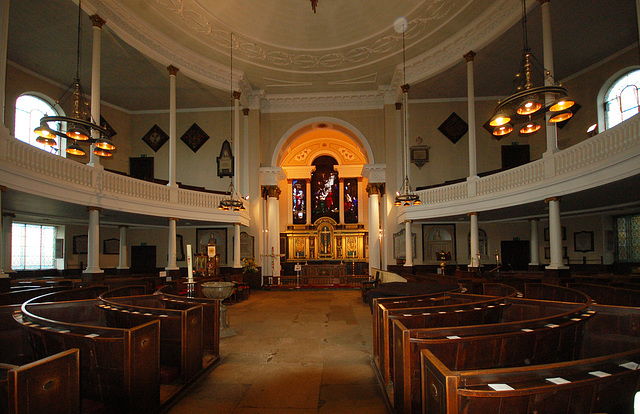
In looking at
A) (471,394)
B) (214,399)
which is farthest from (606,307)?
(214,399)

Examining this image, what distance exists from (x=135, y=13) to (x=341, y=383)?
487 inches

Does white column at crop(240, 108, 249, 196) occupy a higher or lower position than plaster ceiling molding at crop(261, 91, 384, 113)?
lower

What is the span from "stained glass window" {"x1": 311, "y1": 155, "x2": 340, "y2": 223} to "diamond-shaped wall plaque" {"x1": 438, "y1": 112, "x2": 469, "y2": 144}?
9372mm

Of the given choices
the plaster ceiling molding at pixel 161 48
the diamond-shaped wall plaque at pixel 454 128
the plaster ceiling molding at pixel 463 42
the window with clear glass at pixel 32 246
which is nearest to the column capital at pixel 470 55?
the plaster ceiling molding at pixel 463 42

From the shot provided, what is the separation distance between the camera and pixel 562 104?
598 cm

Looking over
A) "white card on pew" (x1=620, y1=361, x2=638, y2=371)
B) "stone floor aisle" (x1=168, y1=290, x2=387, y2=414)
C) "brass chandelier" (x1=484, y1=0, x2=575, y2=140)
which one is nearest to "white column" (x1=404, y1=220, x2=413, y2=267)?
"stone floor aisle" (x1=168, y1=290, x2=387, y2=414)

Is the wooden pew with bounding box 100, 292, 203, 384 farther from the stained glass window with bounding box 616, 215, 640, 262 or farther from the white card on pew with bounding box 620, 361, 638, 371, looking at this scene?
the stained glass window with bounding box 616, 215, 640, 262

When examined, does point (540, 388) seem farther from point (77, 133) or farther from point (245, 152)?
point (245, 152)

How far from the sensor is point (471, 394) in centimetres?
189

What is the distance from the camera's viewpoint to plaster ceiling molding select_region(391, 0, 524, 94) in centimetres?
1073

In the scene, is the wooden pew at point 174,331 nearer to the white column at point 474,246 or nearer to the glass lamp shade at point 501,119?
the glass lamp shade at point 501,119

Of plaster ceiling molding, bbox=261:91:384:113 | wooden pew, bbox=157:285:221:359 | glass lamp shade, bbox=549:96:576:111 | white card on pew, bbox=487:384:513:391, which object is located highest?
plaster ceiling molding, bbox=261:91:384:113

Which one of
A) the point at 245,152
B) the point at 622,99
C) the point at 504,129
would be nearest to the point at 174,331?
the point at 504,129

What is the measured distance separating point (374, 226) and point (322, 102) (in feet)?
22.1
